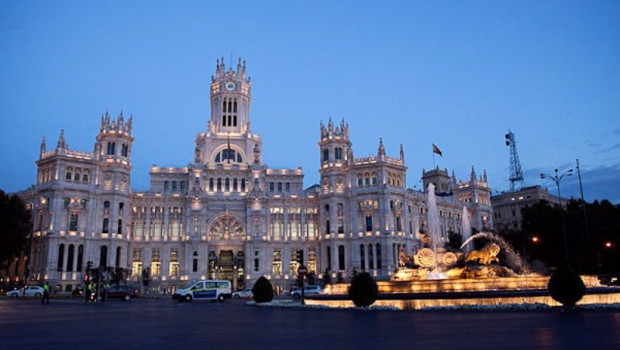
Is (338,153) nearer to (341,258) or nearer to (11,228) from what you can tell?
(341,258)

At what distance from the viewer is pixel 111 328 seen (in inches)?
872

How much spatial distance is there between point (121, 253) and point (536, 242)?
68051 millimetres

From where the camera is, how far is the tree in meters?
77.7

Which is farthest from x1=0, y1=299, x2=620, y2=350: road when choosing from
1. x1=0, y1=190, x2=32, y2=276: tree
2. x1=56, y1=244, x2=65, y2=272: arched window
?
x1=56, y1=244, x2=65, y2=272: arched window

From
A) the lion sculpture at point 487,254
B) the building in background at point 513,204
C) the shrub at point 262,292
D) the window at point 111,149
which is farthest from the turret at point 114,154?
the building in background at point 513,204

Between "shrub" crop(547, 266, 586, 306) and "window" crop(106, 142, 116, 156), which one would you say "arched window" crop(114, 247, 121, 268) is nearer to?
"window" crop(106, 142, 116, 156)

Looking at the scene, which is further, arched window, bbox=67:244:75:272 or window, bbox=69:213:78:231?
window, bbox=69:213:78:231

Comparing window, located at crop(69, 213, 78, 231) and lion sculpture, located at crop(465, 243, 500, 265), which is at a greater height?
window, located at crop(69, 213, 78, 231)

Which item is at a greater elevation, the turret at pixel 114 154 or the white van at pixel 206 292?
the turret at pixel 114 154

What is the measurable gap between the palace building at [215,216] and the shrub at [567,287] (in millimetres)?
62148

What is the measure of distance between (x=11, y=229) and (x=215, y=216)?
111ft

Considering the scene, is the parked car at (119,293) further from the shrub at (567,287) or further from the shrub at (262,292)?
the shrub at (567,287)

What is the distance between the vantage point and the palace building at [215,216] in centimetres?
8969

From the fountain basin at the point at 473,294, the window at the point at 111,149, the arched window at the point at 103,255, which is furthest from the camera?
the window at the point at 111,149
